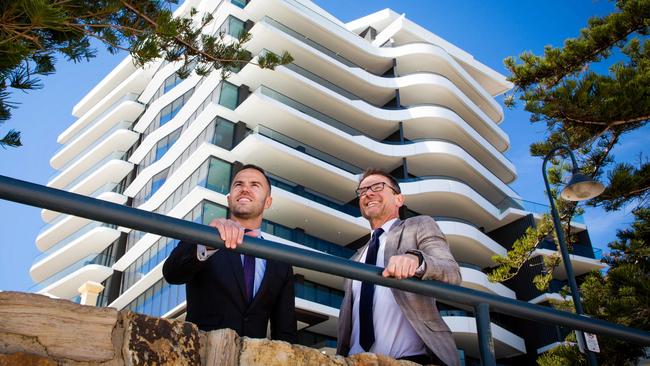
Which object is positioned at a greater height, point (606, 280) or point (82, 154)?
point (82, 154)

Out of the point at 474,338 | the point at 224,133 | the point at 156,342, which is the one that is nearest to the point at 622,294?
the point at 156,342

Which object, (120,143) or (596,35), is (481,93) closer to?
(120,143)

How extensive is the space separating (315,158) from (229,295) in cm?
2578

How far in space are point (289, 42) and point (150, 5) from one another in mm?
25456

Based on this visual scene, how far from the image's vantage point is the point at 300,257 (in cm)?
199

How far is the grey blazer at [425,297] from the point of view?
2.36 meters

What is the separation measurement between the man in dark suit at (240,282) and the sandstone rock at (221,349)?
0.76 metres

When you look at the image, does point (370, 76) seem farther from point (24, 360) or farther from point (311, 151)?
point (24, 360)

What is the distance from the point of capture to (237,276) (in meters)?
2.77

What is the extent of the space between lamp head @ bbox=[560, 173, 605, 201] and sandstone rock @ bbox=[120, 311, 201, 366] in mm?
9684

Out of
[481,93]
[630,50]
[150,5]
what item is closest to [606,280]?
[630,50]

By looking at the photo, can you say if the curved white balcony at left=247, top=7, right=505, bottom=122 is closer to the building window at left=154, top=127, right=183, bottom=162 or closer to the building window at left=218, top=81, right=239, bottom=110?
the building window at left=218, top=81, right=239, bottom=110

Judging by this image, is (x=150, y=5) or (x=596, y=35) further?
(x=596, y=35)

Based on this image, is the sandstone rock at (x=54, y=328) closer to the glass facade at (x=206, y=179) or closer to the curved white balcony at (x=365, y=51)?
the glass facade at (x=206, y=179)
